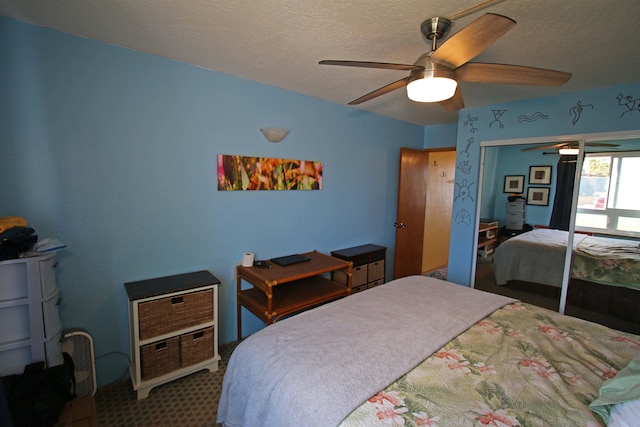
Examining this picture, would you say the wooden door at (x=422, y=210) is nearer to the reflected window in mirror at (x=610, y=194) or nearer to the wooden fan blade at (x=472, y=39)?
the reflected window in mirror at (x=610, y=194)

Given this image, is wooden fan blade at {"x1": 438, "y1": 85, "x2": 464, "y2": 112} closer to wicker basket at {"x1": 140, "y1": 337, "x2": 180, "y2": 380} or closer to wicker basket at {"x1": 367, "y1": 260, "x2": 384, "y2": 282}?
wicker basket at {"x1": 367, "y1": 260, "x2": 384, "y2": 282}

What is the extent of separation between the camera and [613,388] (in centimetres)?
105

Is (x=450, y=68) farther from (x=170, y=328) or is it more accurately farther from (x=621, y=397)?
(x=170, y=328)

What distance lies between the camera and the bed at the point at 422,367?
1057 mm

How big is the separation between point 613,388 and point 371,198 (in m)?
2.88

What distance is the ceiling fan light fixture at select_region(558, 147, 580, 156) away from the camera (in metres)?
2.66

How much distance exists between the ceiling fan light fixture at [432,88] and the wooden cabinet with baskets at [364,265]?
2.03m

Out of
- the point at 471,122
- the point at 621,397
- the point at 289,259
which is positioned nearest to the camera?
the point at 621,397

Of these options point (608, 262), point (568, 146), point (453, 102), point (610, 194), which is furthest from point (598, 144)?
point (453, 102)

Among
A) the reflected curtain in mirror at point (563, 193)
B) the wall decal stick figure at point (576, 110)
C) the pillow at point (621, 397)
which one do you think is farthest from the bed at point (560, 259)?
the pillow at point (621, 397)

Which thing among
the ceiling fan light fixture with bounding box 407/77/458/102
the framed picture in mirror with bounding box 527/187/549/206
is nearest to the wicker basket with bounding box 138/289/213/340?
the ceiling fan light fixture with bounding box 407/77/458/102

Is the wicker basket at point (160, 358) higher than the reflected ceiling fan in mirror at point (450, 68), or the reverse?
the reflected ceiling fan in mirror at point (450, 68)

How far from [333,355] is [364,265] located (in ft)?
6.88

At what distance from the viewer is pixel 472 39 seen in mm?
1230
